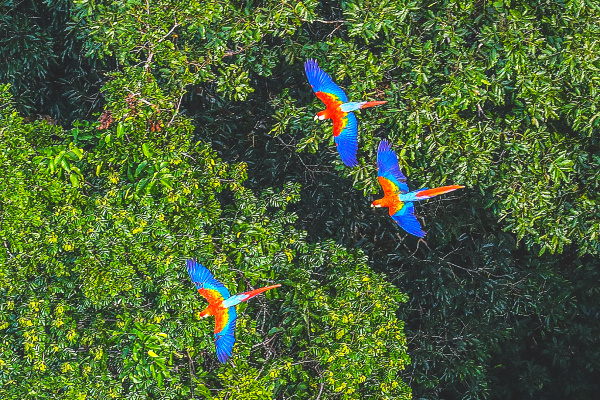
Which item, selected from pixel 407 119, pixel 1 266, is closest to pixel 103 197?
pixel 1 266

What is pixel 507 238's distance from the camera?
715cm

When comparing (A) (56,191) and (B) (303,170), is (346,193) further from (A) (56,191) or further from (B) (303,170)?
(A) (56,191)

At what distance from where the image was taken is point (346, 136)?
472 cm

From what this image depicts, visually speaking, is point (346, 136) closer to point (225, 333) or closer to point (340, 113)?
point (340, 113)

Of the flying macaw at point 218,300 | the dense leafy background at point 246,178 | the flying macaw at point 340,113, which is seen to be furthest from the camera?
the flying macaw at point 340,113

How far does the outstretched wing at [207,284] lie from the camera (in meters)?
4.36

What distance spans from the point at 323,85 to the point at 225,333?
5.67ft

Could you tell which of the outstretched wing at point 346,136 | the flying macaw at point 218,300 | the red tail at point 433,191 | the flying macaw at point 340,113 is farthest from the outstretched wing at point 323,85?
the flying macaw at point 218,300

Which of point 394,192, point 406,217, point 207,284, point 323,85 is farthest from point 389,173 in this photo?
point 207,284

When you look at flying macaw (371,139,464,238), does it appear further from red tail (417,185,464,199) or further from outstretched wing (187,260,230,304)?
outstretched wing (187,260,230,304)

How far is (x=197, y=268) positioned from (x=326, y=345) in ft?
3.87

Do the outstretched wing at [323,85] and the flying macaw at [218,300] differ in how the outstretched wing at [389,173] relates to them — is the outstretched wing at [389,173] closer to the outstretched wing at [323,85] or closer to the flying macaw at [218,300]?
the outstretched wing at [323,85]

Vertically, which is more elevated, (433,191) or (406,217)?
(433,191)

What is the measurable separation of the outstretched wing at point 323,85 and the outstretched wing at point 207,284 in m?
1.35
